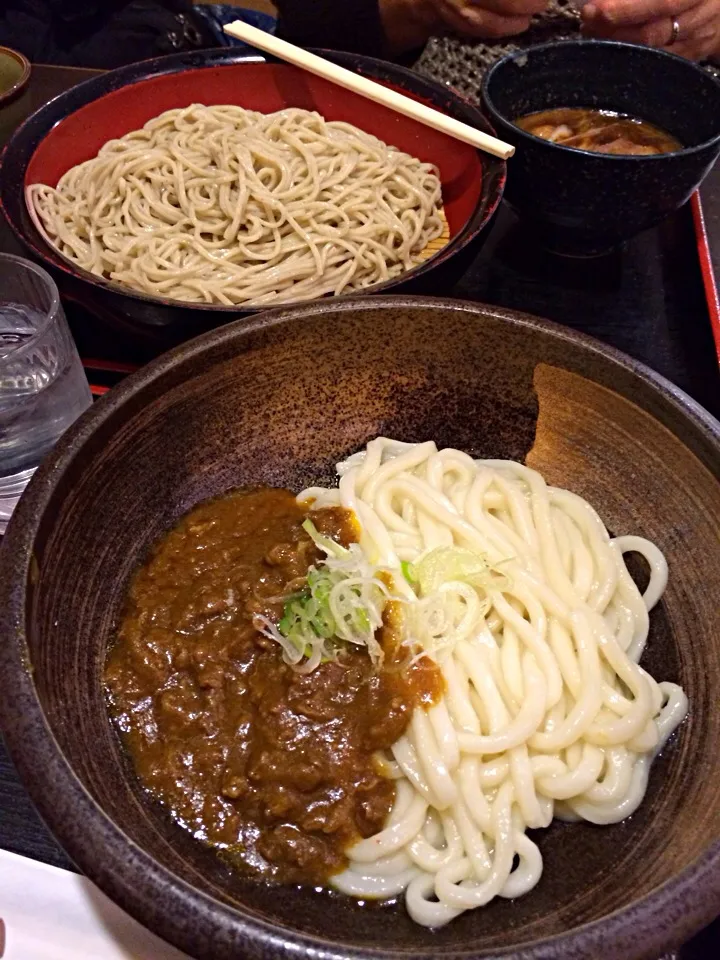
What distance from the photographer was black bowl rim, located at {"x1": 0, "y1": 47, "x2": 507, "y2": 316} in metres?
2.21

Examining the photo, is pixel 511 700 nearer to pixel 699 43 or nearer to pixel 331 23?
pixel 331 23

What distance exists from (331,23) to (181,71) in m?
0.91

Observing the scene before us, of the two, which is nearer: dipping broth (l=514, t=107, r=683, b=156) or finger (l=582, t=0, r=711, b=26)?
dipping broth (l=514, t=107, r=683, b=156)

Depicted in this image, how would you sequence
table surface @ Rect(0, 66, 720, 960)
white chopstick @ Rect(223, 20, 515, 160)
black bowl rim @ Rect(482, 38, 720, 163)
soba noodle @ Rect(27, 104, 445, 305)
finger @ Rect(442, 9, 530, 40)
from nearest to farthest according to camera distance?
1. black bowl rim @ Rect(482, 38, 720, 163)
2. table surface @ Rect(0, 66, 720, 960)
3. soba noodle @ Rect(27, 104, 445, 305)
4. white chopstick @ Rect(223, 20, 515, 160)
5. finger @ Rect(442, 9, 530, 40)

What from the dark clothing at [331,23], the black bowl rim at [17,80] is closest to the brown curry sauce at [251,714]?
the black bowl rim at [17,80]

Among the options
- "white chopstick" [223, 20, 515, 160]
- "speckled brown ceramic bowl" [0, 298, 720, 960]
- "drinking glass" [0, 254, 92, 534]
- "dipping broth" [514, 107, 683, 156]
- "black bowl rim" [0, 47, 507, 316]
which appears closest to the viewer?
"speckled brown ceramic bowl" [0, 298, 720, 960]

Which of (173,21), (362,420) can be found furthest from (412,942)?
(173,21)

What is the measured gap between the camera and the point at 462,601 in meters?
1.79

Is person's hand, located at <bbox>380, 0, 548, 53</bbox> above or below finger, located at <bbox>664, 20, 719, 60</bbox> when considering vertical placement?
below

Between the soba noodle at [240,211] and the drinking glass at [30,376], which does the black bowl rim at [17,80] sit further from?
the drinking glass at [30,376]

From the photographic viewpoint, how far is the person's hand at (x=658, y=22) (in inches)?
139

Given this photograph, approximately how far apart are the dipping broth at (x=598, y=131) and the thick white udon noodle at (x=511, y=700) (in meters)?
1.70

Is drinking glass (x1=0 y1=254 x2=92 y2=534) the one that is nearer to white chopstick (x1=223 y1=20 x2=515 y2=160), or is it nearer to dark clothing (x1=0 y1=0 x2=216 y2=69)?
white chopstick (x1=223 y1=20 x2=515 y2=160)

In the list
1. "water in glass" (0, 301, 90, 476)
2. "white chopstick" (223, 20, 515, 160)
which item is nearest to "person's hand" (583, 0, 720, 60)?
"white chopstick" (223, 20, 515, 160)
